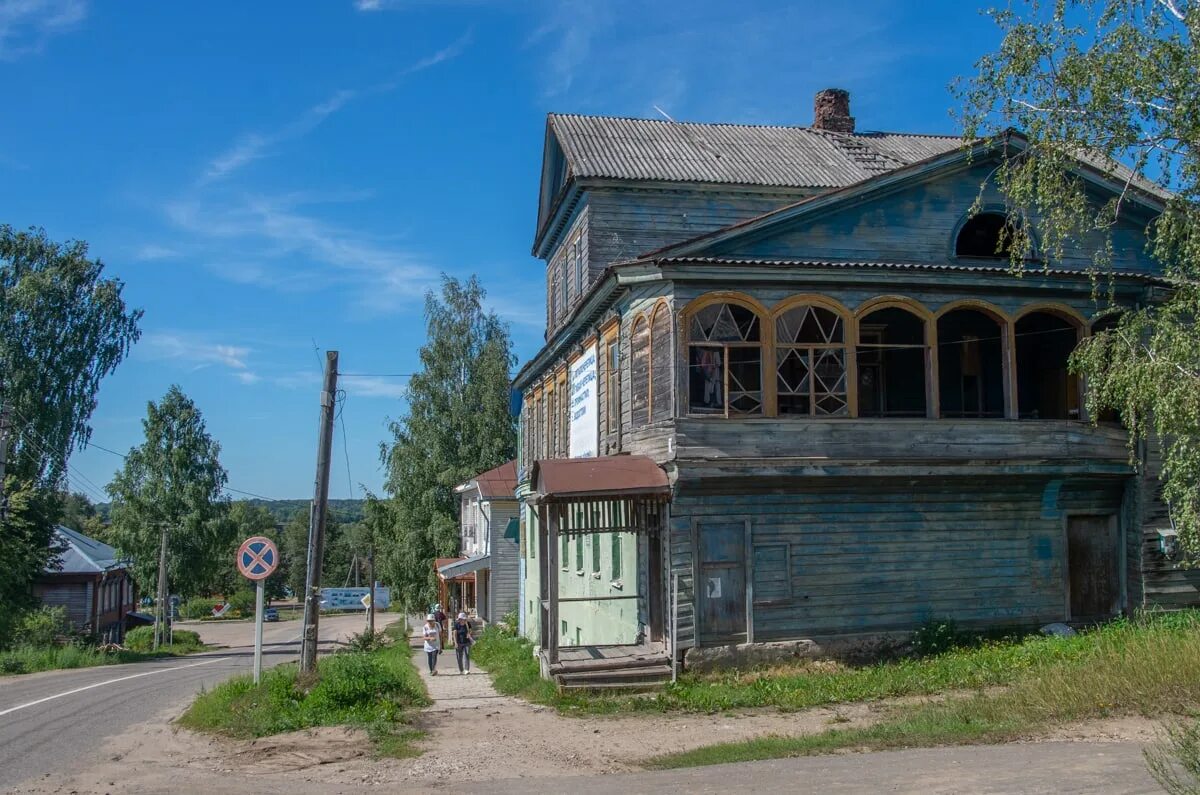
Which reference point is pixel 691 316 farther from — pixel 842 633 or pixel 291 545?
pixel 291 545

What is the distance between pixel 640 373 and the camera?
16.8 metres

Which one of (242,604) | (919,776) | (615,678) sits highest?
(615,678)

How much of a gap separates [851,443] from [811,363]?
1327 millimetres

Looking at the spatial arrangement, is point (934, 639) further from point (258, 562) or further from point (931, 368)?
point (258, 562)

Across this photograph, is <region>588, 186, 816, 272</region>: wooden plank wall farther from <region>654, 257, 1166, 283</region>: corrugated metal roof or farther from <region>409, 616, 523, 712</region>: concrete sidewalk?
<region>409, 616, 523, 712</region>: concrete sidewalk

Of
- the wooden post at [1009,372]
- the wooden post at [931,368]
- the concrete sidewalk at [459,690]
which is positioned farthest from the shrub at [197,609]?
the wooden post at [1009,372]

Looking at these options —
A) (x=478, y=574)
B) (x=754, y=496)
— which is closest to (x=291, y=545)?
(x=478, y=574)

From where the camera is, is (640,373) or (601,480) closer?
(601,480)

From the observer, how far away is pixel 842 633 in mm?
16047

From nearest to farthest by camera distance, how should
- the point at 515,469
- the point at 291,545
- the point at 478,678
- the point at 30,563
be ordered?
the point at 478,678 < the point at 30,563 < the point at 515,469 < the point at 291,545

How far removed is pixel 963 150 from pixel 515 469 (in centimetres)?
2356

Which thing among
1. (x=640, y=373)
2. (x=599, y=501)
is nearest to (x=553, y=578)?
(x=599, y=501)

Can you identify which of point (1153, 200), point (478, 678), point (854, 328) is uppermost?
point (1153, 200)

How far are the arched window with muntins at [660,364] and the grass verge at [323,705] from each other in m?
5.48
